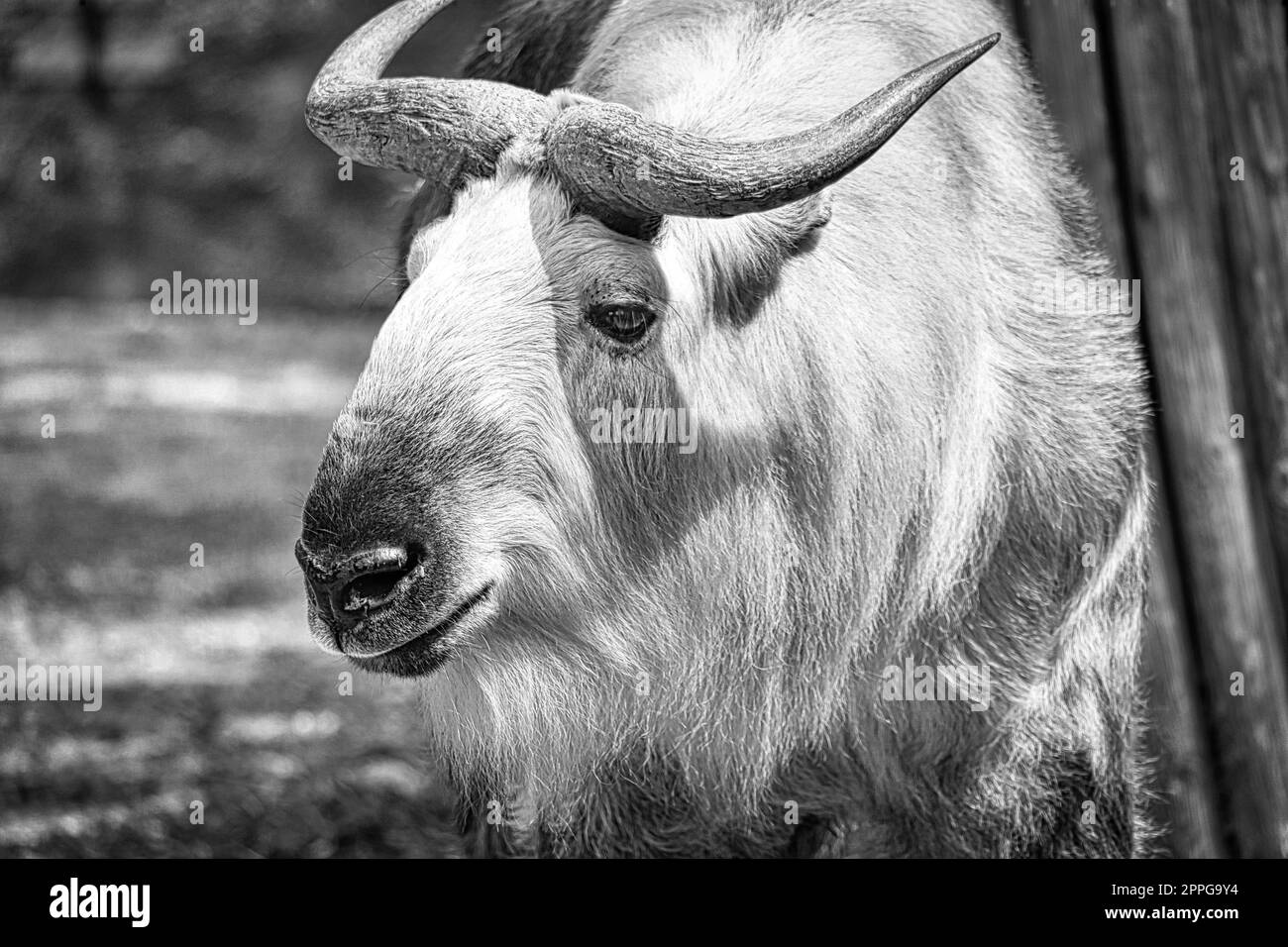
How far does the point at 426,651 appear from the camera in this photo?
217 centimetres

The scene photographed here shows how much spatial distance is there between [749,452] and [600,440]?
0.26 meters

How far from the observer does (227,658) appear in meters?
5.06

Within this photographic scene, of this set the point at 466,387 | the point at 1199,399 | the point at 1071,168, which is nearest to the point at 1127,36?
the point at 1071,168

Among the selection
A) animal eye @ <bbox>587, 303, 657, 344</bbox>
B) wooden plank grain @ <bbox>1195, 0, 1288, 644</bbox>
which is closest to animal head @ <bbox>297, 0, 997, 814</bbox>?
animal eye @ <bbox>587, 303, 657, 344</bbox>

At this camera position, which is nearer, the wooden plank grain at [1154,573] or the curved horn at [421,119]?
the curved horn at [421,119]

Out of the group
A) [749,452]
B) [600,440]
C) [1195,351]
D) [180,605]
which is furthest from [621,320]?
[180,605]

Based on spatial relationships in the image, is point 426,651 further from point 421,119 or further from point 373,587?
point 421,119

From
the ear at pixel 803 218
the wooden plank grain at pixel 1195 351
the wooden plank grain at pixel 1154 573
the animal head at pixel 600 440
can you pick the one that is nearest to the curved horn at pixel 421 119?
the animal head at pixel 600 440

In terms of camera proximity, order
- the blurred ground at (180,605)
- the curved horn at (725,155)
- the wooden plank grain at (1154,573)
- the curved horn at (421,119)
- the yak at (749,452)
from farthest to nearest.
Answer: the blurred ground at (180,605)
the wooden plank grain at (1154,573)
the curved horn at (421,119)
the yak at (749,452)
the curved horn at (725,155)

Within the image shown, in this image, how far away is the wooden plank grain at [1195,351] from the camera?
9.89ft

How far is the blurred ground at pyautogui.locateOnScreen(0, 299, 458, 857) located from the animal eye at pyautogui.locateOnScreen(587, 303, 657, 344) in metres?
0.66

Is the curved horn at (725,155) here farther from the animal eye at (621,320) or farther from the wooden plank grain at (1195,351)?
the wooden plank grain at (1195,351)
